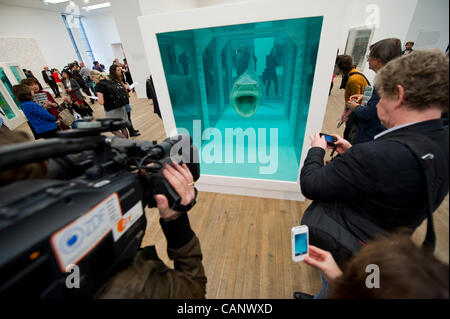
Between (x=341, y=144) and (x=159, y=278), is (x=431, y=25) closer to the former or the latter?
(x=341, y=144)

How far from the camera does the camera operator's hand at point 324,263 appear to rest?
615 millimetres

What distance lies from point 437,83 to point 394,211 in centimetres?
39

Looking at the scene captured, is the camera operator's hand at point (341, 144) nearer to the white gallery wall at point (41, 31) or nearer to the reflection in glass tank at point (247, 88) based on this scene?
the reflection in glass tank at point (247, 88)

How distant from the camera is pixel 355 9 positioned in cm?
145

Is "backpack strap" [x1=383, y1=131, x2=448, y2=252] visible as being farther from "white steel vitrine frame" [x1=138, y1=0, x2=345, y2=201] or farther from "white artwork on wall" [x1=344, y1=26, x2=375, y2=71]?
"white artwork on wall" [x1=344, y1=26, x2=375, y2=71]

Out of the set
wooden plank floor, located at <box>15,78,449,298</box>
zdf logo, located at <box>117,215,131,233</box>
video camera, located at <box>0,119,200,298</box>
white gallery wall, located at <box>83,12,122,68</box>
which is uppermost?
white gallery wall, located at <box>83,12,122,68</box>

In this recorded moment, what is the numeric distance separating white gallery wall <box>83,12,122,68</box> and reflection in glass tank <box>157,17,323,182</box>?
43.4 ft

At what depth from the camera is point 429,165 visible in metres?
0.41

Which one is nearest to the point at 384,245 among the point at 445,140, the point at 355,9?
the point at 445,140

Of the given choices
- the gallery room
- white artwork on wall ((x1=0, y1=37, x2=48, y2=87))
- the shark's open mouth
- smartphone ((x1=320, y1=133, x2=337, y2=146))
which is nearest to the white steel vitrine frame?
the gallery room

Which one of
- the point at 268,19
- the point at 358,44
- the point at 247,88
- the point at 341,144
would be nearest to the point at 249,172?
the point at 247,88

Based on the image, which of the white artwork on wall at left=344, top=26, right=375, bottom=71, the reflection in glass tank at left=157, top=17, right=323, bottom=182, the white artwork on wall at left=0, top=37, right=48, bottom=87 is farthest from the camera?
the white artwork on wall at left=0, top=37, right=48, bottom=87

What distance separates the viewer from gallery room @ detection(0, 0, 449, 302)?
358 millimetres

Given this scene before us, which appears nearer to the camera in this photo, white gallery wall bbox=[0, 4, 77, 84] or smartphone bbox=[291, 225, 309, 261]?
smartphone bbox=[291, 225, 309, 261]
